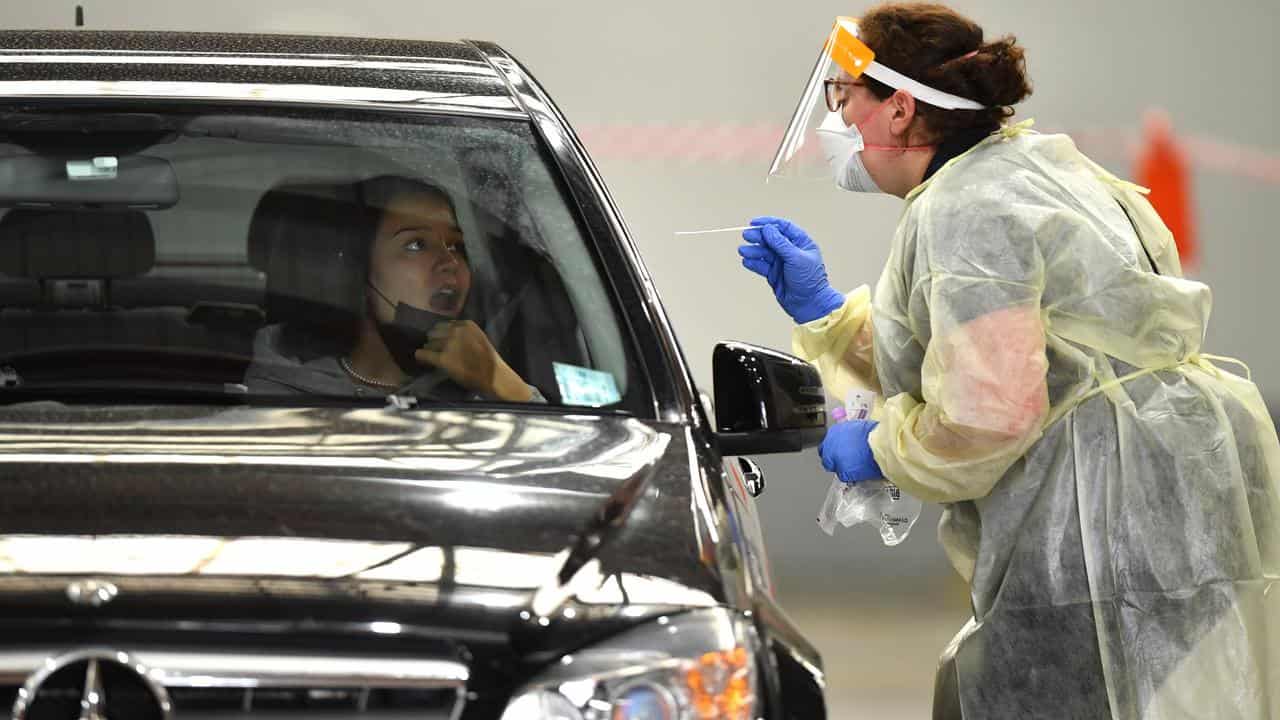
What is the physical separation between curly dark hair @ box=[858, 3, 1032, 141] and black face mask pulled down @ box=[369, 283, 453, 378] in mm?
1071

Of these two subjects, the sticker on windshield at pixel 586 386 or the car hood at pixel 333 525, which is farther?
the sticker on windshield at pixel 586 386

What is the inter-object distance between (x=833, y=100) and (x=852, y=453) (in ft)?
2.18

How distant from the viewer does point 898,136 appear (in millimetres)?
3230

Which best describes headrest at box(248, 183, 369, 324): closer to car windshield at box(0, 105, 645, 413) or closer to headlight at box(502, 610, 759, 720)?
car windshield at box(0, 105, 645, 413)

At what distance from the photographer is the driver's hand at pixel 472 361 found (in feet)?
7.67

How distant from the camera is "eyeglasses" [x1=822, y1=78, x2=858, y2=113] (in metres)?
3.27

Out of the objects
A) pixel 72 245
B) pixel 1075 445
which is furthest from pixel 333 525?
pixel 1075 445

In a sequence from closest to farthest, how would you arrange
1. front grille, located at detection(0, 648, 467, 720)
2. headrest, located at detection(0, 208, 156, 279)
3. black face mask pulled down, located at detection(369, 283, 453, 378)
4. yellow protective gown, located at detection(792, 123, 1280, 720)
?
front grille, located at detection(0, 648, 467, 720)
black face mask pulled down, located at detection(369, 283, 453, 378)
headrest, located at detection(0, 208, 156, 279)
yellow protective gown, located at detection(792, 123, 1280, 720)

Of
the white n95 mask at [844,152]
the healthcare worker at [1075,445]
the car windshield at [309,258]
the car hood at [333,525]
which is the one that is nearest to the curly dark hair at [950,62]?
the healthcare worker at [1075,445]

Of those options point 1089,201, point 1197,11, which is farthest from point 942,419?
point 1197,11

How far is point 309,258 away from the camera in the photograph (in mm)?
2566

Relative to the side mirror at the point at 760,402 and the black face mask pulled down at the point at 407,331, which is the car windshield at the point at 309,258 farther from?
the side mirror at the point at 760,402

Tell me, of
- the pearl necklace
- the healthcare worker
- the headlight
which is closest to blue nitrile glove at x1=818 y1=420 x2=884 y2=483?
the healthcare worker

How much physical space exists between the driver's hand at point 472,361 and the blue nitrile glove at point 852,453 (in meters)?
1.03
